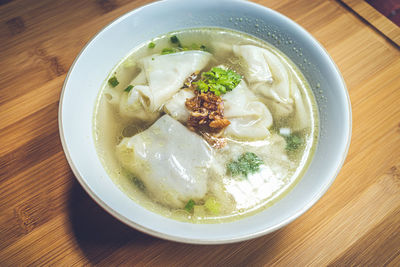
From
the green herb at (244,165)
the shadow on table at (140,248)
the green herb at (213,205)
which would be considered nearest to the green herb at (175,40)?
the green herb at (244,165)

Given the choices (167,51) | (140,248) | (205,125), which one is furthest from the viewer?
(167,51)

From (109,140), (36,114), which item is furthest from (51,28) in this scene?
(109,140)

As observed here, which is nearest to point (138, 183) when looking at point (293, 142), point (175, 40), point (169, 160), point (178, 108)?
point (169, 160)

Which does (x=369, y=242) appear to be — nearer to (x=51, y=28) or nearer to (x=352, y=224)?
(x=352, y=224)

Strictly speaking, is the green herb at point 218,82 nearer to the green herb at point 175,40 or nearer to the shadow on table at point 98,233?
the green herb at point 175,40

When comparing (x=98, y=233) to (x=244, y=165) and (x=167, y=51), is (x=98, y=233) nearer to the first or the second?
(x=244, y=165)

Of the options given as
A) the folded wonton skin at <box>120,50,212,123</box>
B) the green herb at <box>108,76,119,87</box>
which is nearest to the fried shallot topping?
the folded wonton skin at <box>120,50,212,123</box>

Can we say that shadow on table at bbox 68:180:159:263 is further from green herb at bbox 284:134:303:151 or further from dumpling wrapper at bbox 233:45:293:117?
dumpling wrapper at bbox 233:45:293:117
